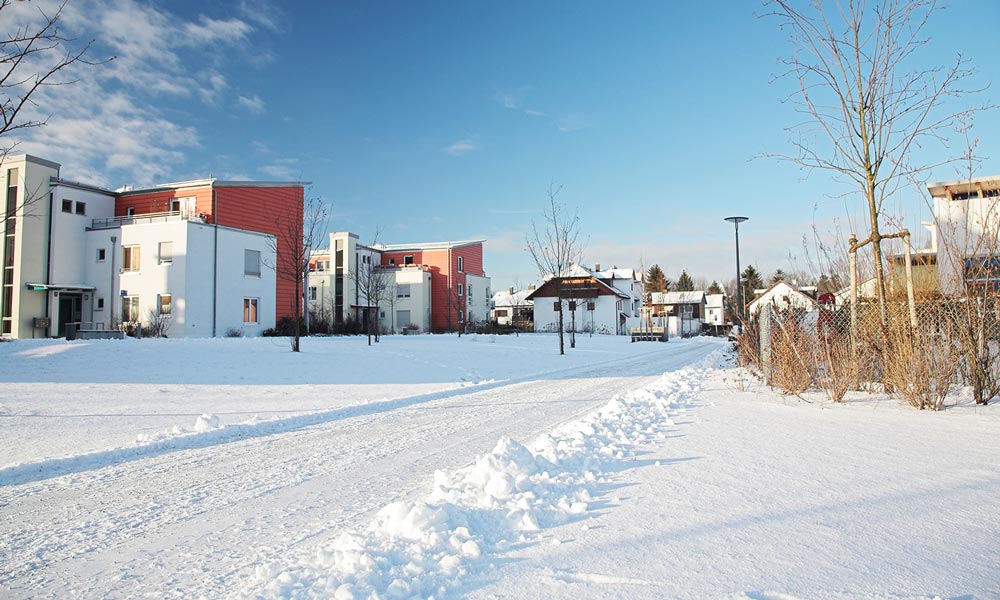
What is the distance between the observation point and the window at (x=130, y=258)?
96.0 ft

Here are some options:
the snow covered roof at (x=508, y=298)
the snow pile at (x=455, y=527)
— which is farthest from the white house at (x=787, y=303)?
Answer: the snow covered roof at (x=508, y=298)

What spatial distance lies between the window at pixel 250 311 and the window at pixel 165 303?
146 inches

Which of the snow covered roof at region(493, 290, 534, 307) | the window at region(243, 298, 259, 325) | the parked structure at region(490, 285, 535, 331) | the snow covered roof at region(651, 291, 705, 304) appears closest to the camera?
the window at region(243, 298, 259, 325)

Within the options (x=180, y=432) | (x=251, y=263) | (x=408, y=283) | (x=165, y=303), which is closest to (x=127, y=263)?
(x=165, y=303)

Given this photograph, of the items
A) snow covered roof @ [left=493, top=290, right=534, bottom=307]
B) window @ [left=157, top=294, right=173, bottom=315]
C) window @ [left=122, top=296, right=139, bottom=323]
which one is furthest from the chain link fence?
snow covered roof @ [left=493, top=290, right=534, bottom=307]

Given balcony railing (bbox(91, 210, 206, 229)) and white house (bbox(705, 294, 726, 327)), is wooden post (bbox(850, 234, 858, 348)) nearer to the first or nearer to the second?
balcony railing (bbox(91, 210, 206, 229))

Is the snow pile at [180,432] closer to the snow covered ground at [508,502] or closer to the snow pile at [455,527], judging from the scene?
the snow covered ground at [508,502]

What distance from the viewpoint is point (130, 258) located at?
29.6 metres

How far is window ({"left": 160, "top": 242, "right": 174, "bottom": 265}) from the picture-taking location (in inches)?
1119

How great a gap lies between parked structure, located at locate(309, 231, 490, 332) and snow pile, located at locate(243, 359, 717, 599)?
4196 centimetres

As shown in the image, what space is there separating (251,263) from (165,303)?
497 cm

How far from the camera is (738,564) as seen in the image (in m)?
3.00

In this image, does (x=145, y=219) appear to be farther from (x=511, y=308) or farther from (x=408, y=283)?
(x=511, y=308)

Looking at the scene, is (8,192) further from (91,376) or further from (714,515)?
→ (714,515)
